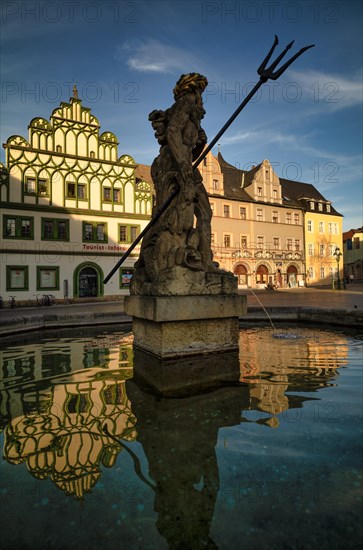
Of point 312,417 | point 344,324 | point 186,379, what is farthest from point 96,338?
point 344,324

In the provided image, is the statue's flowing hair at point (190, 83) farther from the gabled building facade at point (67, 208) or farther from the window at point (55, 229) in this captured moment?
the window at point (55, 229)

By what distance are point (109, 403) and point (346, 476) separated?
1.81 m

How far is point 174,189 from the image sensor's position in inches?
166

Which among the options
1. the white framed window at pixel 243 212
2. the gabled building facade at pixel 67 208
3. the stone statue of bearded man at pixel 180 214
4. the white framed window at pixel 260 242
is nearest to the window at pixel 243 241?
the white framed window at pixel 260 242

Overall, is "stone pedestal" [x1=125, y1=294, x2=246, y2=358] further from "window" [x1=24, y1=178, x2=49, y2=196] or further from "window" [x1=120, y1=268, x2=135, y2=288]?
"window" [x1=120, y1=268, x2=135, y2=288]

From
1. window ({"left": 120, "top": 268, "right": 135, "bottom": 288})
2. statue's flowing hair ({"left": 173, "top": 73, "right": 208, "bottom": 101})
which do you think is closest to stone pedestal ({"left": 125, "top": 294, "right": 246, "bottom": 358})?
statue's flowing hair ({"left": 173, "top": 73, "right": 208, "bottom": 101})

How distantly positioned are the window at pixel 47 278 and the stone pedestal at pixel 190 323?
20466 mm

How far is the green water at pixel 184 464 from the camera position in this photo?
135 cm

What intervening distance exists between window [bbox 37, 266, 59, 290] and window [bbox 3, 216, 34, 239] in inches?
96.9

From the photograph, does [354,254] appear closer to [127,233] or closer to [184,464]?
[127,233]

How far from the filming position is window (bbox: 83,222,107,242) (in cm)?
2422

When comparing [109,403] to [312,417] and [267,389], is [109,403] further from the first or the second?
[312,417]

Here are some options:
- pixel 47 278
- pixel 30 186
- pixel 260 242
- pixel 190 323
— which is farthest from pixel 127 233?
pixel 190 323

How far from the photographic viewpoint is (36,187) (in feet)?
73.2
